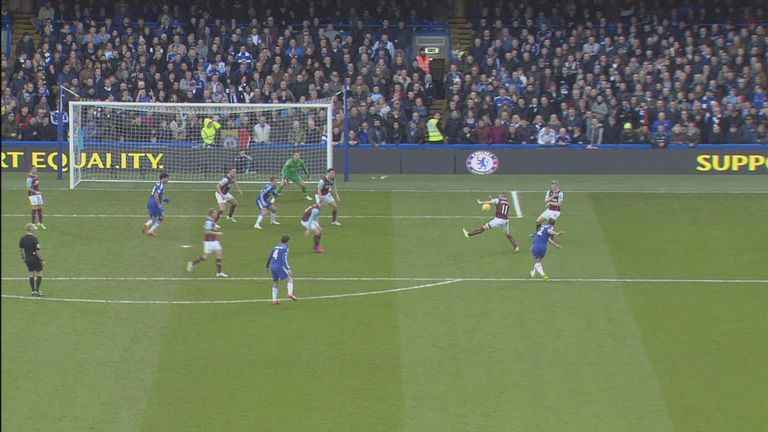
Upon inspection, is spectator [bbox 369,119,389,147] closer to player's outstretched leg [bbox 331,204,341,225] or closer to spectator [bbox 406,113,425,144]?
spectator [bbox 406,113,425,144]

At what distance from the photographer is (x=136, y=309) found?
73.6 ft

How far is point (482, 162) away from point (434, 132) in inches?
81.4

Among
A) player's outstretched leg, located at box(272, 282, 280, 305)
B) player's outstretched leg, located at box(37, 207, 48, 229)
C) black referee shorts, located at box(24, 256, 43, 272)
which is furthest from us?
player's outstretched leg, located at box(37, 207, 48, 229)

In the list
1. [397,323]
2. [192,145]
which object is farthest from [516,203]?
[397,323]

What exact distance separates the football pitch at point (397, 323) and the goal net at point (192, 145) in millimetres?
3626

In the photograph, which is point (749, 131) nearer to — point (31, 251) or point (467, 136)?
point (467, 136)

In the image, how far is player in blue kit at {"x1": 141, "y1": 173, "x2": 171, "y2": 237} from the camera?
2766 centimetres

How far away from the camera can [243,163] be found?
1449 inches

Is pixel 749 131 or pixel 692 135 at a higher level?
pixel 749 131

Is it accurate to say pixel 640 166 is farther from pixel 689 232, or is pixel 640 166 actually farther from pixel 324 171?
pixel 324 171

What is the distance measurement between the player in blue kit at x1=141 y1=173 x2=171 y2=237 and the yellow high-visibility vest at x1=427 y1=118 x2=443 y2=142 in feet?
41.0

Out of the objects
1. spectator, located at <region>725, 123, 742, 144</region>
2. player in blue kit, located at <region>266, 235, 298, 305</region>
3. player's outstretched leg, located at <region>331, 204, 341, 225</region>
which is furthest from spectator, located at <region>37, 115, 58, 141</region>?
spectator, located at <region>725, 123, 742, 144</region>

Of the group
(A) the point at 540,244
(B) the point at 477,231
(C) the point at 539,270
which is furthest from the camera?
(B) the point at 477,231

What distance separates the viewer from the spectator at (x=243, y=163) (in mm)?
36719
